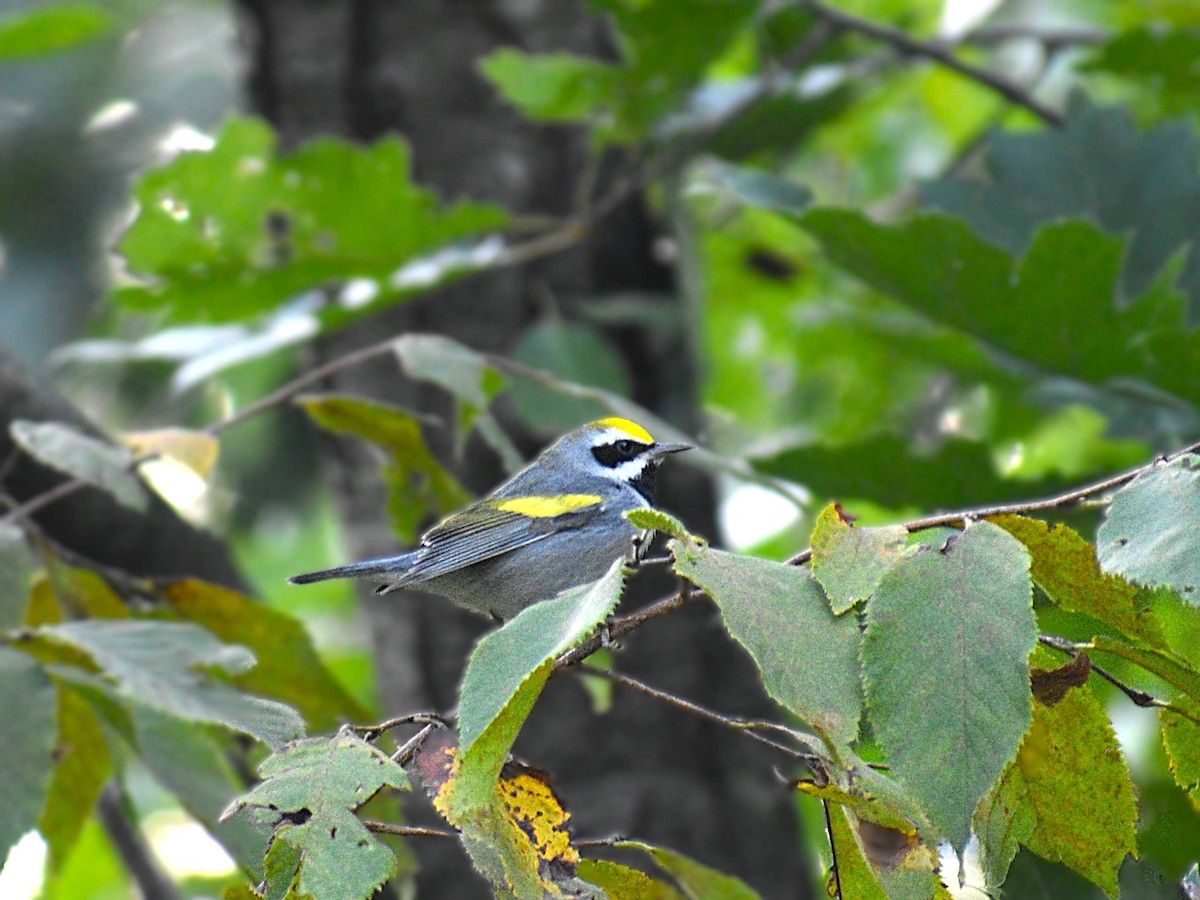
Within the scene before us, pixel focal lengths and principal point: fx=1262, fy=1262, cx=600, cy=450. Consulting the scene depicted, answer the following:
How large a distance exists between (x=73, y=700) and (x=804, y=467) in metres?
1.75

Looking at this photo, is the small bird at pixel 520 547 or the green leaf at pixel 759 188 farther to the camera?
the green leaf at pixel 759 188

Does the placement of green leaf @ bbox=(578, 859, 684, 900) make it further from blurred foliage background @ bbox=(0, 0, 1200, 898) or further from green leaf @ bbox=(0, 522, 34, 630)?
green leaf @ bbox=(0, 522, 34, 630)

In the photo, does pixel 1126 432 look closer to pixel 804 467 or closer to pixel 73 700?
pixel 804 467

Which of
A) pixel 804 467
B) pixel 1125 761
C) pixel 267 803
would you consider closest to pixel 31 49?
pixel 804 467

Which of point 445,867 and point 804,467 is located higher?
point 804,467

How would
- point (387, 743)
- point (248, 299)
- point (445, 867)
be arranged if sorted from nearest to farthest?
point (387, 743) → point (445, 867) → point (248, 299)

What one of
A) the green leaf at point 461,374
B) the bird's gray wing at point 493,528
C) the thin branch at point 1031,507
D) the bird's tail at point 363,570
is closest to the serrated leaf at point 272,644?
the bird's tail at point 363,570

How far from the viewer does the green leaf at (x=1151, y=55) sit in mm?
3934

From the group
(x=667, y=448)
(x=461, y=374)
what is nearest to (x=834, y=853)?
(x=461, y=374)

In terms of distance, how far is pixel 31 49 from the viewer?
3.93 metres

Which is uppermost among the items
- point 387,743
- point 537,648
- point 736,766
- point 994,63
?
point 537,648

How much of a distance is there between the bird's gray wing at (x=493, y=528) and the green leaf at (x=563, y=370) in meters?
0.55

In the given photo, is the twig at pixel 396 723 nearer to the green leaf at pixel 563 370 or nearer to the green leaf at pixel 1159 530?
the green leaf at pixel 1159 530

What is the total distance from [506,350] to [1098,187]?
6.24ft
